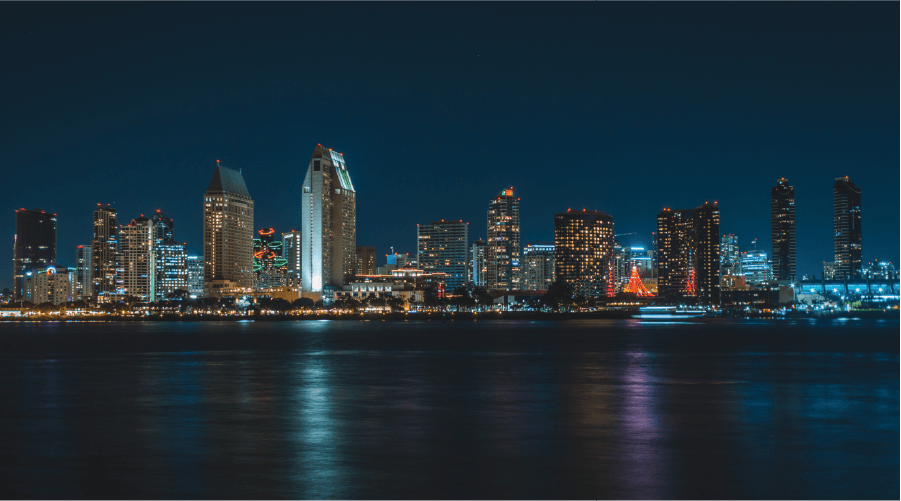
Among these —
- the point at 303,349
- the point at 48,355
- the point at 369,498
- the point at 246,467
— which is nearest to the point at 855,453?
the point at 369,498

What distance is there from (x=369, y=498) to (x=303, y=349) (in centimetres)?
6271

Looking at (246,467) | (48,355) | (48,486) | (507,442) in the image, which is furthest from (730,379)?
(48,355)

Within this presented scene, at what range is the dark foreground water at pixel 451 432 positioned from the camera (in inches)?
698

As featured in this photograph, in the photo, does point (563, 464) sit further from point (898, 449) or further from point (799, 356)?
point (799, 356)

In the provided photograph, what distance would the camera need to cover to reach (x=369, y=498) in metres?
16.6

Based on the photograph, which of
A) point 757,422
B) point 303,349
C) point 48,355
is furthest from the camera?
point 303,349

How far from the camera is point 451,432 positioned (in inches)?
1011

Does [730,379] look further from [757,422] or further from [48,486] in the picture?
[48,486]

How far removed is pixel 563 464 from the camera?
19688mm

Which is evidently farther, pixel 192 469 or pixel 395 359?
pixel 395 359

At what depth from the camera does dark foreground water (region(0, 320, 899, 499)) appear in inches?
698

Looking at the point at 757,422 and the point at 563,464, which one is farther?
the point at 757,422

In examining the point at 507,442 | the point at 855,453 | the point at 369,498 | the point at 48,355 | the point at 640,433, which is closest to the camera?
the point at 369,498

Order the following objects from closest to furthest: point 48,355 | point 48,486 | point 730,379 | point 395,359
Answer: point 48,486 → point 730,379 → point 395,359 → point 48,355
